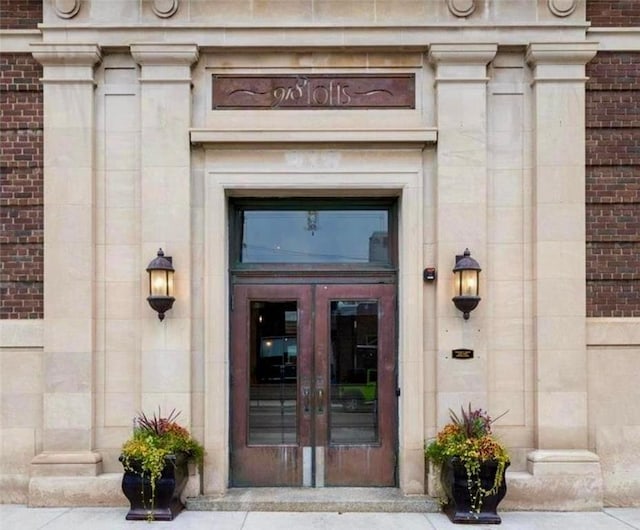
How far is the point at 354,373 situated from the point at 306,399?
25.2 inches

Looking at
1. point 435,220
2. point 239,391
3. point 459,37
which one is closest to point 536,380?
point 435,220

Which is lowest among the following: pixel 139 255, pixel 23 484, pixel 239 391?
pixel 23 484

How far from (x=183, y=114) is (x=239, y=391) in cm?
325

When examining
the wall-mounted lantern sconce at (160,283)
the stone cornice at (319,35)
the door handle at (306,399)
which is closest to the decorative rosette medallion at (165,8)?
the stone cornice at (319,35)

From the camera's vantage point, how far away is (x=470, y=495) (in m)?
5.73

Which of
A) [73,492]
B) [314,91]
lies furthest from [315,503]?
[314,91]

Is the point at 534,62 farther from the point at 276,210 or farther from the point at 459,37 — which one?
the point at 276,210

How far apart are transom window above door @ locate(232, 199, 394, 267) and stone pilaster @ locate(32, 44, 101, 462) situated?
5.74 ft

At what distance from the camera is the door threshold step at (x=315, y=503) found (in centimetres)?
613

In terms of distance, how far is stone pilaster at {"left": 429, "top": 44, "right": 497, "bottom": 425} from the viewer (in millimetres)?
6336

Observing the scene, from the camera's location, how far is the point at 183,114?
6484mm

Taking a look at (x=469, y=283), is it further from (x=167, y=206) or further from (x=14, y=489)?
(x=14, y=489)

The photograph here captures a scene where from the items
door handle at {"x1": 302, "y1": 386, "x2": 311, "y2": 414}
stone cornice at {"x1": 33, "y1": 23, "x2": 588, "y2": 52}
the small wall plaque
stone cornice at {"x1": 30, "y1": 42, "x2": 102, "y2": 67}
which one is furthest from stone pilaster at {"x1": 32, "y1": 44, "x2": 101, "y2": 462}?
the small wall plaque

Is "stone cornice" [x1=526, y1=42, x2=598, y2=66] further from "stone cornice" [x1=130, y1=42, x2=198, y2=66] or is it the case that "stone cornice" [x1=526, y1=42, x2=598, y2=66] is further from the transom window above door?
"stone cornice" [x1=130, y1=42, x2=198, y2=66]
